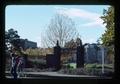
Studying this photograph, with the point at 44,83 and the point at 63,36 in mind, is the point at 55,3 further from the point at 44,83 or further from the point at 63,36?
the point at 63,36

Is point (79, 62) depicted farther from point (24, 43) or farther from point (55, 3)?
point (55, 3)

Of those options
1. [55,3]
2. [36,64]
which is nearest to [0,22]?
[55,3]

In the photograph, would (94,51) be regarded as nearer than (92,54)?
No

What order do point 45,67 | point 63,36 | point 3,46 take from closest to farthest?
1. point 3,46
2. point 45,67
3. point 63,36

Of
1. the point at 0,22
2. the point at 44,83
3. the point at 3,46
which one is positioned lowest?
the point at 44,83

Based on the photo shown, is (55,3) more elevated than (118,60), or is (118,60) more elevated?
(55,3)

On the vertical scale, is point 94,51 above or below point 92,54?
above

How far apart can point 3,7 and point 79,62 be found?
20.5 ft

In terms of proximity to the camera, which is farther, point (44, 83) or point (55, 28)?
point (55, 28)

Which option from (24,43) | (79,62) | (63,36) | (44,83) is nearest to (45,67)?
(79,62)

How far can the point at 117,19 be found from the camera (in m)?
6.93

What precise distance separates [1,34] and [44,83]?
3.96 ft

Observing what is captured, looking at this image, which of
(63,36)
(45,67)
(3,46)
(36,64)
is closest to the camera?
(3,46)

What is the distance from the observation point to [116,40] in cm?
690
